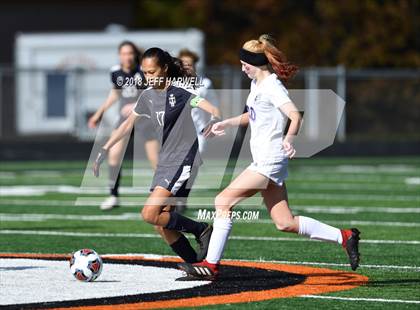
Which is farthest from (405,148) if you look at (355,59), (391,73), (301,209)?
(301,209)

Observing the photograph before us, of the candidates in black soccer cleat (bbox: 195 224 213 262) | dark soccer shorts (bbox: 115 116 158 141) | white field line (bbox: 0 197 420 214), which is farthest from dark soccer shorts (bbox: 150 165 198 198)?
white field line (bbox: 0 197 420 214)

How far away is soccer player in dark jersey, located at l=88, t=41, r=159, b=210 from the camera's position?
1528cm

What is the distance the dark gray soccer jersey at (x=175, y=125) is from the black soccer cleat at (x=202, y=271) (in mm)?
822

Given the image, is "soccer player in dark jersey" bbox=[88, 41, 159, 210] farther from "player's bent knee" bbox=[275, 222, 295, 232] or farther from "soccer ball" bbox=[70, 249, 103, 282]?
"player's bent knee" bbox=[275, 222, 295, 232]

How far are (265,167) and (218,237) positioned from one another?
0.66m

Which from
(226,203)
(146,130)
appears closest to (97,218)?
(146,130)

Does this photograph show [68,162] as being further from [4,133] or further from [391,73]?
[391,73]

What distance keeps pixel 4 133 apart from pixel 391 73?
371 inches

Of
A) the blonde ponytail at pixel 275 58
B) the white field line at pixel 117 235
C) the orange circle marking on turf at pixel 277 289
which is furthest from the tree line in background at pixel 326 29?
the blonde ponytail at pixel 275 58

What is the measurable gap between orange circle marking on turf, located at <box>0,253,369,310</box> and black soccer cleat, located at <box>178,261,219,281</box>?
23.1 inches

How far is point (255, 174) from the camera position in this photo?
9180 millimetres

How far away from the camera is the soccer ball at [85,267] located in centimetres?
932

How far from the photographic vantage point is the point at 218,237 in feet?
30.7

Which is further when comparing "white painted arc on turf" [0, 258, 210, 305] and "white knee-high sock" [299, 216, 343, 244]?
"white knee-high sock" [299, 216, 343, 244]
